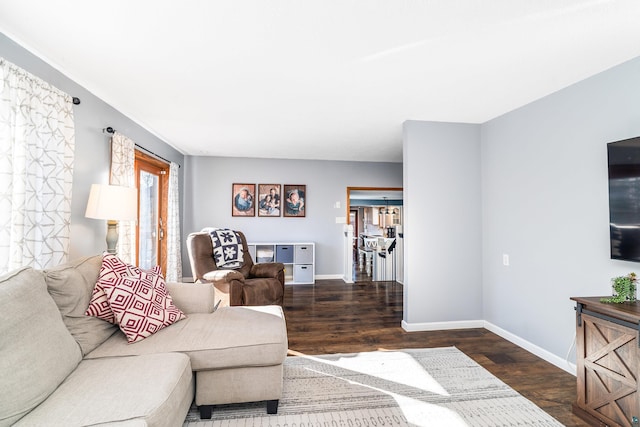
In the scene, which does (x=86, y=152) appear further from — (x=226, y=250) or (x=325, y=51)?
(x=325, y=51)

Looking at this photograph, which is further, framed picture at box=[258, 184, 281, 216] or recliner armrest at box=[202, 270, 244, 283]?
framed picture at box=[258, 184, 281, 216]

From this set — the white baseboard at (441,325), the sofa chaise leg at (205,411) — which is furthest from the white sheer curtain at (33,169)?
the white baseboard at (441,325)

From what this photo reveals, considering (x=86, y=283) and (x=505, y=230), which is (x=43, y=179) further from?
(x=505, y=230)

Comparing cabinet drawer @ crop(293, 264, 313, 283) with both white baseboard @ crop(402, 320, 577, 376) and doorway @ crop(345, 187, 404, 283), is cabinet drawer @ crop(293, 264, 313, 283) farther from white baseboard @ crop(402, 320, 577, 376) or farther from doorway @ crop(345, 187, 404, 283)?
doorway @ crop(345, 187, 404, 283)

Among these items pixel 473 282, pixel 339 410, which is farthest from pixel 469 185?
pixel 339 410

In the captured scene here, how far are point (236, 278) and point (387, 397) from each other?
194 centimetres

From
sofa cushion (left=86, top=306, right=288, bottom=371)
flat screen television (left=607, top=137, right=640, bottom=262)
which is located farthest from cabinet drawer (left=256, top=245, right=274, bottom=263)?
flat screen television (left=607, top=137, right=640, bottom=262)

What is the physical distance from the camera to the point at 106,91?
2697mm

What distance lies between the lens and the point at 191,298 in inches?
91.0

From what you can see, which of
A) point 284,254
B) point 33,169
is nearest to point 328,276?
point 284,254

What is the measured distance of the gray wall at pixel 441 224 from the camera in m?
3.36

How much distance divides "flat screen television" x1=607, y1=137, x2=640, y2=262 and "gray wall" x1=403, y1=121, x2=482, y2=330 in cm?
143

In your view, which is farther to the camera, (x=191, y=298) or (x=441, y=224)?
(x=441, y=224)

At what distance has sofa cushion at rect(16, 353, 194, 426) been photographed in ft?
3.64
